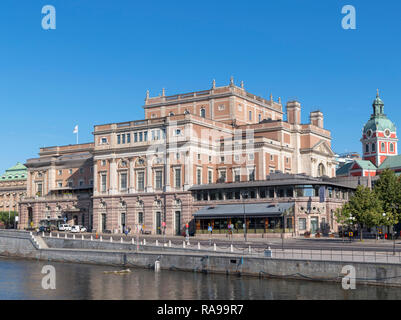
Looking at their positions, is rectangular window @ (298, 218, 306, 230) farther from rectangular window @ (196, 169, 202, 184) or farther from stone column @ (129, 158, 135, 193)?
stone column @ (129, 158, 135, 193)

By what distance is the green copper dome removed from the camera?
185500mm

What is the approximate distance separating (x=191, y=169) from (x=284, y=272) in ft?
161

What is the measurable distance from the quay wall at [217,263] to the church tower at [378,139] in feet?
401

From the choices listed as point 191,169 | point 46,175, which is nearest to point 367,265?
point 191,169

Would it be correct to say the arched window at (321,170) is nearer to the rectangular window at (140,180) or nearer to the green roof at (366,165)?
the rectangular window at (140,180)

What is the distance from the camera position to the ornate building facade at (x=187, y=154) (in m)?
A: 106

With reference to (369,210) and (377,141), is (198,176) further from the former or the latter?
(377,141)

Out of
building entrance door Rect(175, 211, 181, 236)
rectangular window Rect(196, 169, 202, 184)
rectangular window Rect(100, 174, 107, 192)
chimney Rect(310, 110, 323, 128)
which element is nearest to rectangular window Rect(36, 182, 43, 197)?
rectangular window Rect(100, 174, 107, 192)

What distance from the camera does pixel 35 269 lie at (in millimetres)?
74312

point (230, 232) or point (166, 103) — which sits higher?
point (166, 103)

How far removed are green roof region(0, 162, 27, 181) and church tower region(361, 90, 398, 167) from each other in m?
112
